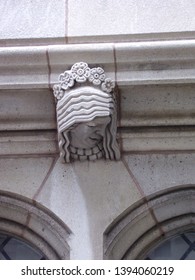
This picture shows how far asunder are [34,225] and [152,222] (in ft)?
1.75

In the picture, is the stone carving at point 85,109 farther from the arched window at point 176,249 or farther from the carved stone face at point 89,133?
the arched window at point 176,249

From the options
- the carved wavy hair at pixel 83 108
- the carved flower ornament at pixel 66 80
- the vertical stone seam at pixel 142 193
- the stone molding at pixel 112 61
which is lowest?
the vertical stone seam at pixel 142 193

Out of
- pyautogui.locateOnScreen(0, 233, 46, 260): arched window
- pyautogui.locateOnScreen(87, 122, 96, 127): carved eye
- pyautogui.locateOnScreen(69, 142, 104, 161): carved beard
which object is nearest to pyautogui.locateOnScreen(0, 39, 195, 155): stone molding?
pyautogui.locateOnScreen(69, 142, 104, 161): carved beard

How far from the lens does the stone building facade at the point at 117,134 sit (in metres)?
4.00

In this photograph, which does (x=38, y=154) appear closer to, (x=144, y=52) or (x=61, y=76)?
(x=61, y=76)

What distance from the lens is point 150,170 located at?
413 cm

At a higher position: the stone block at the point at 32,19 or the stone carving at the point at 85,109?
the stone block at the point at 32,19

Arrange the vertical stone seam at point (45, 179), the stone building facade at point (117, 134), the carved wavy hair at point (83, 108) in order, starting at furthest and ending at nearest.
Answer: the vertical stone seam at point (45, 179) < the stone building facade at point (117, 134) < the carved wavy hair at point (83, 108)

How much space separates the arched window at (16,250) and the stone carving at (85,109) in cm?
48

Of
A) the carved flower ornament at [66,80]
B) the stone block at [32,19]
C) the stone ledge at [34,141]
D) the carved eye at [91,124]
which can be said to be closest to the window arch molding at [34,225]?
the stone ledge at [34,141]

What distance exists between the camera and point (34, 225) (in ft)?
13.6

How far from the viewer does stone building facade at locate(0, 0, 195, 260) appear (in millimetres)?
3996

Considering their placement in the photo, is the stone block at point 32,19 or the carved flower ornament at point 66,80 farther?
the stone block at point 32,19

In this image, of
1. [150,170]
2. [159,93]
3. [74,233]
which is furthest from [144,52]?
[74,233]
